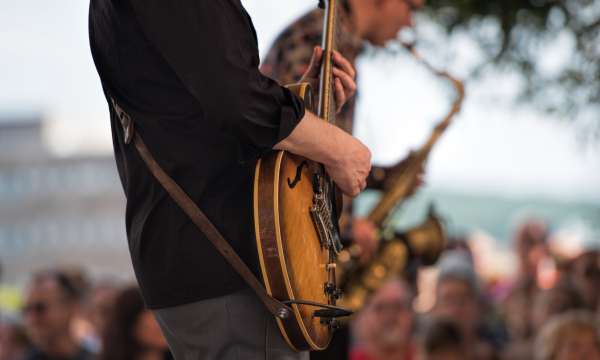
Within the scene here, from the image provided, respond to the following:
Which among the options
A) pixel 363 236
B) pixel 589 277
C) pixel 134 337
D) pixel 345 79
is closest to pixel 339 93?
pixel 345 79

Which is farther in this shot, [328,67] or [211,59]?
[328,67]

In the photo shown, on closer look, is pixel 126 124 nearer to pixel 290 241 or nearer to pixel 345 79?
pixel 290 241

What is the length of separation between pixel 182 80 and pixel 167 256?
354mm

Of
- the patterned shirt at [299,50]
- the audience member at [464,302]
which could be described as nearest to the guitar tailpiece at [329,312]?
the patterned shirt at [299,50]

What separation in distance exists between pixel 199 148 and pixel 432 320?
3.62 meters

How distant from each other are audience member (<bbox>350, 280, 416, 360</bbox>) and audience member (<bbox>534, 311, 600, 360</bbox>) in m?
0.73

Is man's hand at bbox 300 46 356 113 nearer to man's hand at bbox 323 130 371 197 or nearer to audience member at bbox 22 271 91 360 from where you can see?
man's hand at bbox 323 130 371 197

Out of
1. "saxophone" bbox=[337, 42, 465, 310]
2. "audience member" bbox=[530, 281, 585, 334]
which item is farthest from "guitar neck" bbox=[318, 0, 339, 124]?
"audience member" bbox=[530, 281, 585, 334]

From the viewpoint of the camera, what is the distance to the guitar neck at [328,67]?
2342 millimetres

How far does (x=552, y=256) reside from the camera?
890 centimetres

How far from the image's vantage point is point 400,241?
532 cm

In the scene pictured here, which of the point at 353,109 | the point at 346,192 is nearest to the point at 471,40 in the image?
the point at 353,109

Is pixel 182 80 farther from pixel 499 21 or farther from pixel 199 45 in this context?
pixel 499 21

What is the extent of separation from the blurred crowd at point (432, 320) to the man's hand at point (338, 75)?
170 centimetres
